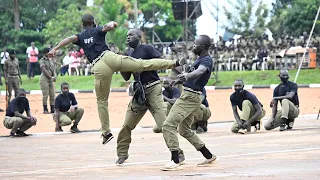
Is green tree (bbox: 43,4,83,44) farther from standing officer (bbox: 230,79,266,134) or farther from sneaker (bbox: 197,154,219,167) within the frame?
sneaker (bbox: 197,154,219,167)

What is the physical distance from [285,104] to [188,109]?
6711 millimetres

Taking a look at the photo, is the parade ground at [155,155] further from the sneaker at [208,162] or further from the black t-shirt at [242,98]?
the black t-shirt at [242,98]

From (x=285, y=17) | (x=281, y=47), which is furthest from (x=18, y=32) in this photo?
(x=281, y=47)

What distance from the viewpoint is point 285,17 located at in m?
58.5

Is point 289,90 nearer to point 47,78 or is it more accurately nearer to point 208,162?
point 208,162

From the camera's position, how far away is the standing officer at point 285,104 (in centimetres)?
1839

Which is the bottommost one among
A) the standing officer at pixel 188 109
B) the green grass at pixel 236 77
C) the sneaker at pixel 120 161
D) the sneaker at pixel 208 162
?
the green grass at pixel 236 77

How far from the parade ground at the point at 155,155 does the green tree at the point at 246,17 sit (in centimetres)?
3855

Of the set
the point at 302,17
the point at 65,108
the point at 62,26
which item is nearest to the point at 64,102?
the point at 65,108

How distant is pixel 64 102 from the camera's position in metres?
20.5

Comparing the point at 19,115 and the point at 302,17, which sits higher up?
the point at 302,17

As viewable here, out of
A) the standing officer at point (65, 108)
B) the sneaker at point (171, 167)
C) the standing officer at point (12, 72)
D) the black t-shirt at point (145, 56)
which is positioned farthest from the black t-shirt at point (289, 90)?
the standing officer at point (12, 72)

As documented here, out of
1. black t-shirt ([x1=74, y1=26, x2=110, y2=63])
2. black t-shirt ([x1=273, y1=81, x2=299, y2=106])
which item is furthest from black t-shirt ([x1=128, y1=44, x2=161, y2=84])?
black t-shirt ([x1=273, y1=81, x2=299, y2=106])

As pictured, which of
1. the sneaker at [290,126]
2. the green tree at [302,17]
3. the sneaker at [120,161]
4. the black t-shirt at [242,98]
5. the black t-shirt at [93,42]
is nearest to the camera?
the sneaker at [120,161]
